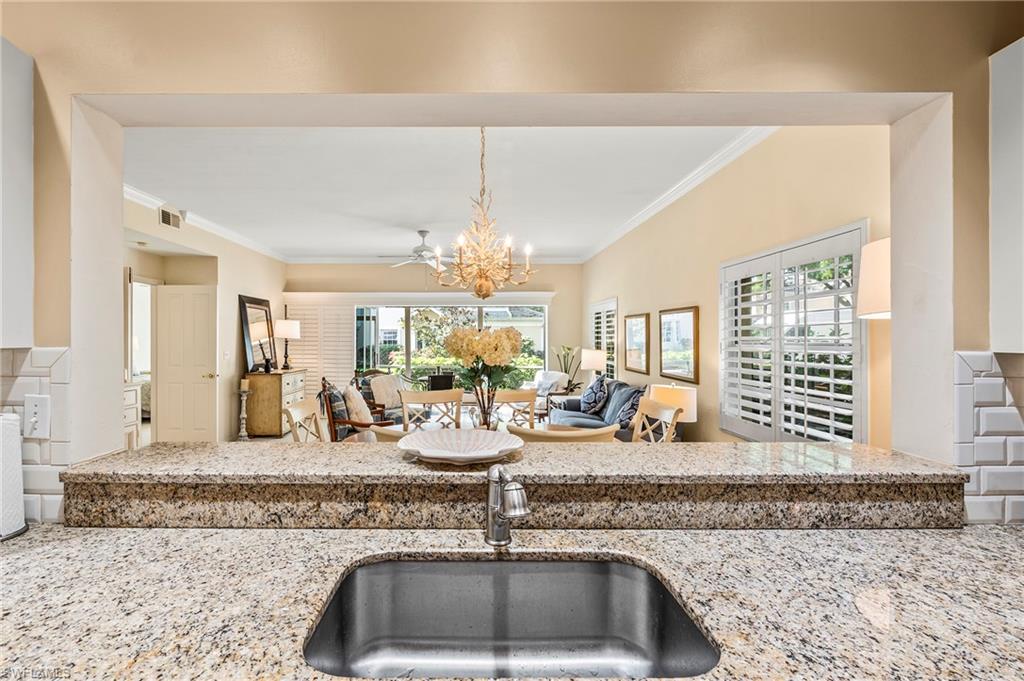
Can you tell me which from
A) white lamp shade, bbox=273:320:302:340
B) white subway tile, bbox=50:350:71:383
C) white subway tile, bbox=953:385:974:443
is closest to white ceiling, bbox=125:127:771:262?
white lamp shade, bbox=273:320:302:340

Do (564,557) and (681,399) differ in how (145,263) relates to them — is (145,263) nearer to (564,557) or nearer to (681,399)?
(681,399)

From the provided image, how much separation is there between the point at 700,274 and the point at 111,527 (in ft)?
11.6

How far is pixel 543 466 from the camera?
128cm

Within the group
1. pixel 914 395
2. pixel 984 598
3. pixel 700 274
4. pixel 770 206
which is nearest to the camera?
pixel 984 598

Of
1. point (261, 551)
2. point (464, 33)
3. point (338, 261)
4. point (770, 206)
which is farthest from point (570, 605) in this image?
point (338, 261)

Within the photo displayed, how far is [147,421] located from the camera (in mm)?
7402

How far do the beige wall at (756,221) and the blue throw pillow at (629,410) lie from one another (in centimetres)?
31

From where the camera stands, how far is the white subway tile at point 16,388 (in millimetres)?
1240

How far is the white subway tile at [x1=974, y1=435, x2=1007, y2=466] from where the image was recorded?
124cm

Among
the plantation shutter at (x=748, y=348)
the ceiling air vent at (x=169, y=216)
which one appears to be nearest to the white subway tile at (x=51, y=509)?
the plantation shutter at (x=748, y=348)

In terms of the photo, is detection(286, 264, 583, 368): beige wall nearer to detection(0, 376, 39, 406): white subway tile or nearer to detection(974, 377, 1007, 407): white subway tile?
detection(0, 376, 39, 406): white subway tile

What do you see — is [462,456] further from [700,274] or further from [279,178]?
[279,178]

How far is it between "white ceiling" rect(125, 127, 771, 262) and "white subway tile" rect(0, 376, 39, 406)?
198 cm

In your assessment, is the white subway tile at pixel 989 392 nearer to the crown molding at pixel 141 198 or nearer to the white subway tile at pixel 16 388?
the white subway tile at pixel 16 388
